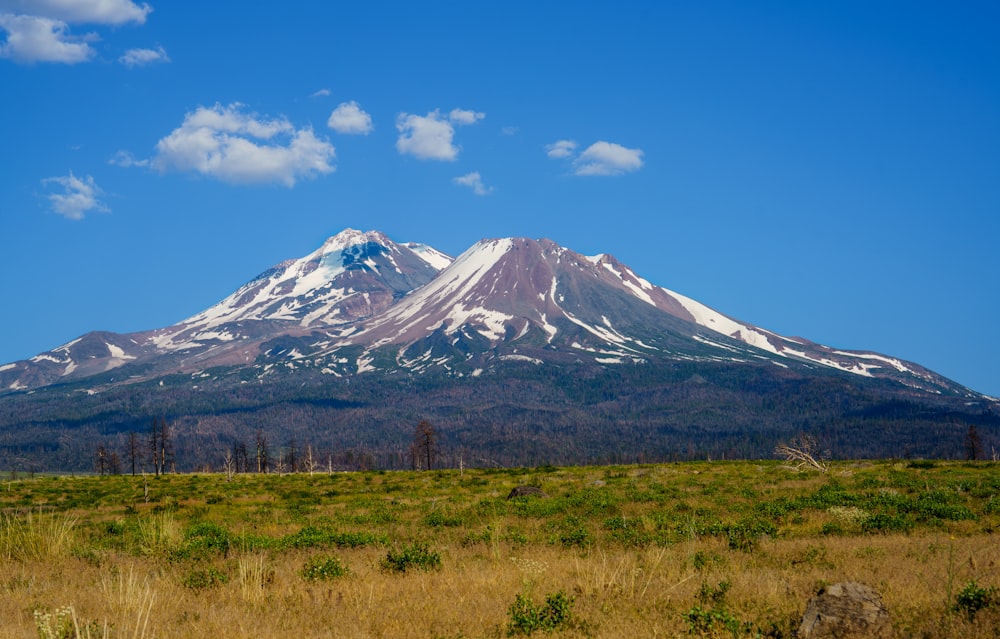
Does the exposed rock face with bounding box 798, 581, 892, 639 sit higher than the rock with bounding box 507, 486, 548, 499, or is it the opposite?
the exposed rock face with bounding box 798, 581, 892, 639

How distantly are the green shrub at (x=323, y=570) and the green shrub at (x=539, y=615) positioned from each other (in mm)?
5068

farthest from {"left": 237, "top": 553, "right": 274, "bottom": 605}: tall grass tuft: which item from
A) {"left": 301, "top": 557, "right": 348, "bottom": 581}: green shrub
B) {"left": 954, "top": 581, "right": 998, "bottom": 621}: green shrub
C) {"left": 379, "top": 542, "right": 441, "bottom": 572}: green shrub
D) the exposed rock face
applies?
Answer: {"left": 954, "top": 581, "right": 998, "bottom": 621}: green shrub

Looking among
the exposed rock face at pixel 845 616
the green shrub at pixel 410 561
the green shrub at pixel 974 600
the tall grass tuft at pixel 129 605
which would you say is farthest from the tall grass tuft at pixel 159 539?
the green shrub at pixel 974 600

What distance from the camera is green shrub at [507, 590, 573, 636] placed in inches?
426

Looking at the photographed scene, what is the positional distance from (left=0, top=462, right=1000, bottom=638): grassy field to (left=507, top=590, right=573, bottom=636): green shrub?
0.03 meters

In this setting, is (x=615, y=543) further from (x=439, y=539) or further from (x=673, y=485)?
(x=673, y=485)

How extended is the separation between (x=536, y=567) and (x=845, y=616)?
6.56 m

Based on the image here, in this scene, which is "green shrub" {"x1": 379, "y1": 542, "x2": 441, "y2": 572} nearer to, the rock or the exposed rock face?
the exposed rock face

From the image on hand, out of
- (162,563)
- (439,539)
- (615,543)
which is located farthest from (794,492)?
(162,563)

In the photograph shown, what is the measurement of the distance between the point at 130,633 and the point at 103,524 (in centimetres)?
1969

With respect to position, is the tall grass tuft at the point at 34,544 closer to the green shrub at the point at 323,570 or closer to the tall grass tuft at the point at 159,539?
the tall grass tuft at the point at 159,539

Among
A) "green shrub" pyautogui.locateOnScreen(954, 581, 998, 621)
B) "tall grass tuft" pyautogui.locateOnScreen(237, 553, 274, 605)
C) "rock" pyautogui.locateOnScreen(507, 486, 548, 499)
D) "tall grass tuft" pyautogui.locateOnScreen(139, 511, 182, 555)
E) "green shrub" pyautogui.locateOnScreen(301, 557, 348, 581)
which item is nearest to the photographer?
"green shrub" pyautogui.locateOnScreen(954, 581, 998, 621)

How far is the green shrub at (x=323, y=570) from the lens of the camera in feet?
49.6

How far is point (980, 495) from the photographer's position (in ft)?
83.2
